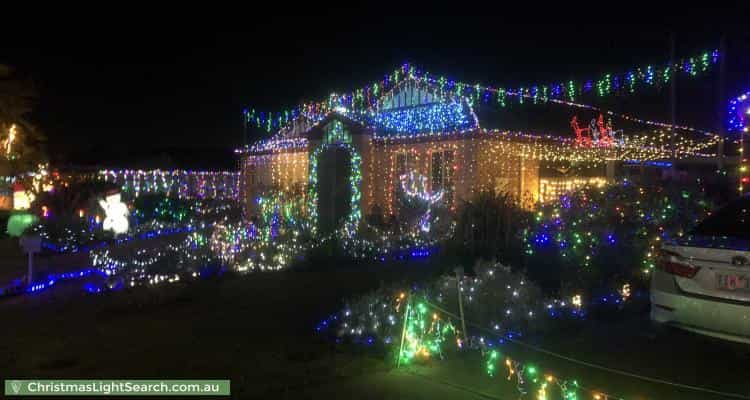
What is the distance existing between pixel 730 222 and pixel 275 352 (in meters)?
4.70

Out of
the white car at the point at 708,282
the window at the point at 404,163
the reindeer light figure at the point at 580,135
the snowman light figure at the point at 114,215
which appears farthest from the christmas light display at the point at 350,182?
the white car at the point at 708,282

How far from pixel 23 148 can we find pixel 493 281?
19694 mm

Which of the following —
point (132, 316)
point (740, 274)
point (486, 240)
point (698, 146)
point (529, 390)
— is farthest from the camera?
point (698, 146)

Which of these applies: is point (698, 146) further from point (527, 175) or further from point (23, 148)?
point (23, 148)

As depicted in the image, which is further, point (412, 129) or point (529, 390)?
point (412, 129)

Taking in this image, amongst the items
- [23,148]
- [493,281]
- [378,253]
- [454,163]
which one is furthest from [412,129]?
[23,148]

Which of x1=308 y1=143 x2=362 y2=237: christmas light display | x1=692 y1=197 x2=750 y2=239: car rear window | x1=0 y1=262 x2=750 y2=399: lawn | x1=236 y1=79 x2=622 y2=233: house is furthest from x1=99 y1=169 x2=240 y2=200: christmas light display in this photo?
x1=692 y1=197 x2=750 y2=239: car rear window

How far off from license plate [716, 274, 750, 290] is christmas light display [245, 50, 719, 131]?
9.26 m

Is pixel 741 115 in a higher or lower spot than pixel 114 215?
higher

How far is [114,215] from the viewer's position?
54.1ft

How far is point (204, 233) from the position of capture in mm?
12750

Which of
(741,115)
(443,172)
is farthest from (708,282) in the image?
(443,172)

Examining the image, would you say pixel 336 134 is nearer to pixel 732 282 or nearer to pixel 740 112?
pixel 740 112

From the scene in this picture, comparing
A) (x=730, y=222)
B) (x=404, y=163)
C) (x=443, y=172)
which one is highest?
(x=404, y=163)
